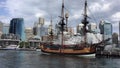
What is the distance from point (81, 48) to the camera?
15900 centimetres

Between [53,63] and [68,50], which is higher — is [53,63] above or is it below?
below

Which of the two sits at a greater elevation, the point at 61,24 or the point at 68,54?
the point at 61,24

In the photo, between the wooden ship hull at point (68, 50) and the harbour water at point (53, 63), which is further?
the wooden ship hull at point (68, 50)

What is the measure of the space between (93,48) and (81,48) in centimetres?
697

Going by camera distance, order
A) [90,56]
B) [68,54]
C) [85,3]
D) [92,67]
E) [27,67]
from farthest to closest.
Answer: [85,3], [68,54], [90,56], [92,67], [27,67]

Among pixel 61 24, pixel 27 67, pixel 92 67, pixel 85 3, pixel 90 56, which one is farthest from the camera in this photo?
pixel 61 24

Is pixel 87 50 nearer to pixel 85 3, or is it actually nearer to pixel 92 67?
pixel 85 3

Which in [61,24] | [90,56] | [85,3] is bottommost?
[90,56]

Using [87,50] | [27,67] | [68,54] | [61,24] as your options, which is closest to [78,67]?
[27,67]

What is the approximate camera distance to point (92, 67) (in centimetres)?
8619

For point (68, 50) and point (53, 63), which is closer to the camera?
point (53, 63)

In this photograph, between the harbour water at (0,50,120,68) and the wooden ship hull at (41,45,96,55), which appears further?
the wooden ship hull at (41,45,96,55)

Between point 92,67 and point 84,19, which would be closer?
point 92,67

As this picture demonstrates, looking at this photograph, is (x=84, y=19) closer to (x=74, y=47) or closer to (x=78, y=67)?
(x=74, y=47)
